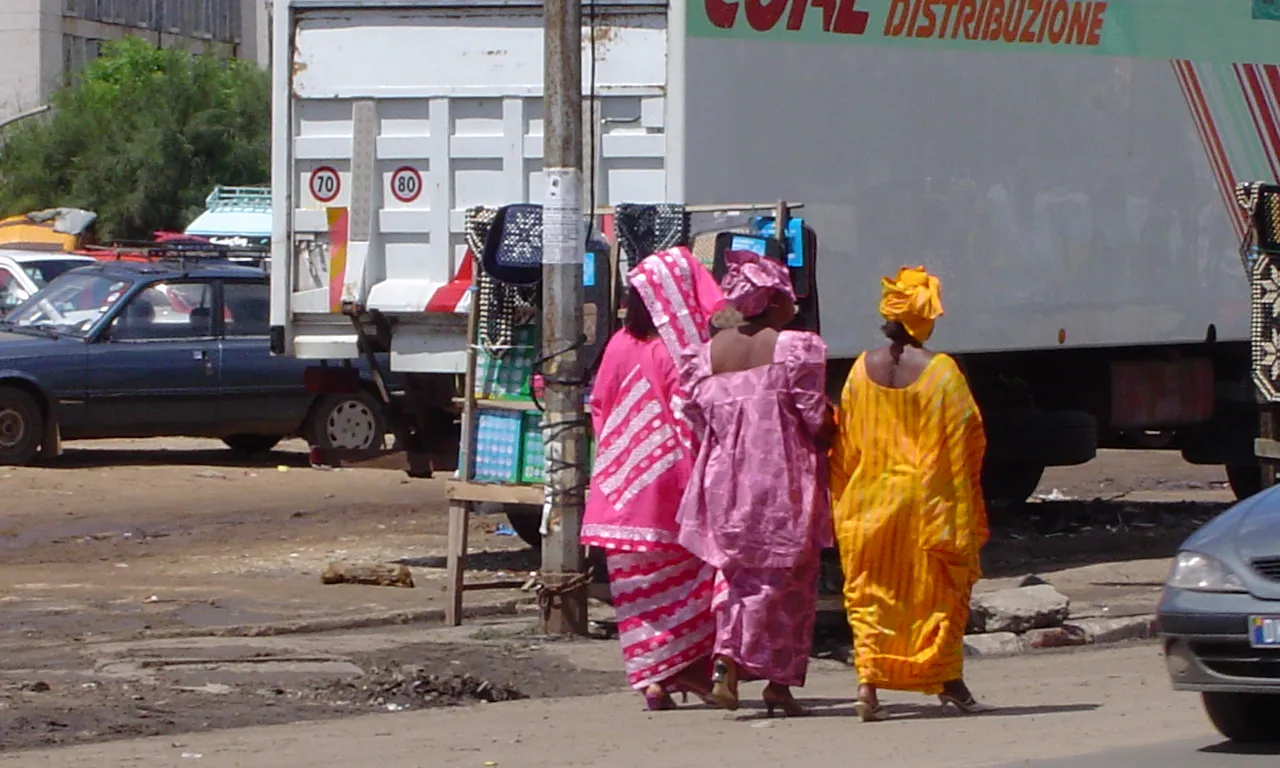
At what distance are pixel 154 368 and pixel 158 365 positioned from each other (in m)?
0.05

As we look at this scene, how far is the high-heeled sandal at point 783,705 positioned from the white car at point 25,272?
1543 centimetres

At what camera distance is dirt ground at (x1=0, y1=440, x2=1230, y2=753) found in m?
8.05

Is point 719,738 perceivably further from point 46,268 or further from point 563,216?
point 46,268

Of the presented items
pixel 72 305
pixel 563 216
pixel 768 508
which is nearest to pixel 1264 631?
pixel 768 508

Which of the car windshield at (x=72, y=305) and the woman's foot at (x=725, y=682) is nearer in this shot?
the woman's foot at (x=725, y=682)

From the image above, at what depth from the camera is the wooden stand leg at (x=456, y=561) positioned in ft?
32.2

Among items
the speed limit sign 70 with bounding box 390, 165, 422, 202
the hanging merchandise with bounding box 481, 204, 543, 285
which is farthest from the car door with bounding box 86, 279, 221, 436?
the hanging merchandise with bounding box 481, 204, 543, 285

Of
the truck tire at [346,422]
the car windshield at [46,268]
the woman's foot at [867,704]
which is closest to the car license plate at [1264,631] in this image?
the woman's foot at [867,704]

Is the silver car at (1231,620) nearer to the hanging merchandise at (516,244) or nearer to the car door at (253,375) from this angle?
the hanging merchandise at (516,244)

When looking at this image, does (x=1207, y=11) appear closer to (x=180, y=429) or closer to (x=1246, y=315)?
(x=1246, y=315)

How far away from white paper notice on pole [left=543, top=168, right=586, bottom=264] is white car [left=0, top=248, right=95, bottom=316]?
1349 cm

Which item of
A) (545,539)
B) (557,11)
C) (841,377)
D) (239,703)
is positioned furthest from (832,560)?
(239,703)

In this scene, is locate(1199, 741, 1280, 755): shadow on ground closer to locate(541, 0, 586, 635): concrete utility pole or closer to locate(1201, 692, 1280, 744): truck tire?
locate(1201, 692, 1280, 744): truck tire

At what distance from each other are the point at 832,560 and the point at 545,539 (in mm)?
2738
